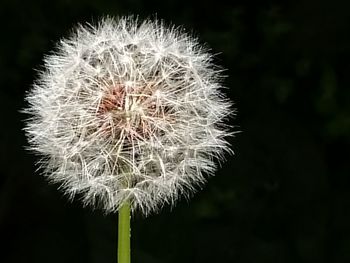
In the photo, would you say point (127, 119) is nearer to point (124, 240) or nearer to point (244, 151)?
point (124, 240)

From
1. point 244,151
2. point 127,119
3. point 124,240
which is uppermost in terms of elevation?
point 244,151

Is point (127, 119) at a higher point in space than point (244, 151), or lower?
lower

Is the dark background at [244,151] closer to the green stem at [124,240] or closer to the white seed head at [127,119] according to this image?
the white seed head at [127,119]

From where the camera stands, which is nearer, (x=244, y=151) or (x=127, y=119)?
(x=127, y=119)

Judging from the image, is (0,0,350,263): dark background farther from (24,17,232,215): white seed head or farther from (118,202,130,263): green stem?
(118,202,130,263): green stem

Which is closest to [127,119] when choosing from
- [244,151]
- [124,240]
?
[124,240]

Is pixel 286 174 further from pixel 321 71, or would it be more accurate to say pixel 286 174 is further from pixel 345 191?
pixel 321 71
